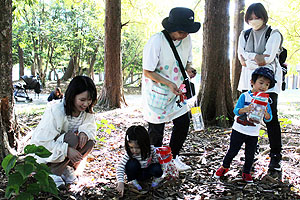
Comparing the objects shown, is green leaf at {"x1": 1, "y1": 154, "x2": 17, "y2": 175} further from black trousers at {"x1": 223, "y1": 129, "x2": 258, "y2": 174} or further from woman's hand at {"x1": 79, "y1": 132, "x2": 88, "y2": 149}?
black trousers at {"x1": 223, "y1": 129, "x2": 258, "y2": 174}

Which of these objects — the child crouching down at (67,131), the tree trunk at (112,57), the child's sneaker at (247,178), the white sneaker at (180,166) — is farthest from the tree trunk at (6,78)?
Answer: the tree trunk at (112,57)

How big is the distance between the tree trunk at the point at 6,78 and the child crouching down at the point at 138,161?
1.34 m

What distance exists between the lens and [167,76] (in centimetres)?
276

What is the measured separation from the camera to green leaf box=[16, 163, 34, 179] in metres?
1.72

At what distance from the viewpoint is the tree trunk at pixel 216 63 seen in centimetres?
530

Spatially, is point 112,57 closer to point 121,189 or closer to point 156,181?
point 156,181

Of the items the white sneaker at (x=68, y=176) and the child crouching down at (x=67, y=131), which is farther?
the white sneaker at (x=68, y=176)

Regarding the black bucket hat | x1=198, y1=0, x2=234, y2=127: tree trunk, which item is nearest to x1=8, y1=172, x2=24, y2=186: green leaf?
the black bucket hat

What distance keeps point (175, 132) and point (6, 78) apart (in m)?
1.98

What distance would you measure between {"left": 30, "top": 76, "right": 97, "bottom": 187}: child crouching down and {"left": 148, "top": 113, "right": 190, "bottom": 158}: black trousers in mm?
616

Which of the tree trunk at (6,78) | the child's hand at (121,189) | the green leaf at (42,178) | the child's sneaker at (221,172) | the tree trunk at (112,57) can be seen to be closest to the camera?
the green leaf at (42,178)

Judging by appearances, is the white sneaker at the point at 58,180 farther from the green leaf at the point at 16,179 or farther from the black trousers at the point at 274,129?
the black trousers at the point at 274,129

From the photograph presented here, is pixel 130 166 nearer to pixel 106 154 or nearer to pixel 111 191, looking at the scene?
pixel 111 191

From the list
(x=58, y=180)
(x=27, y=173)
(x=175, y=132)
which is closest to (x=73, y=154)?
(x=58, y=180)
